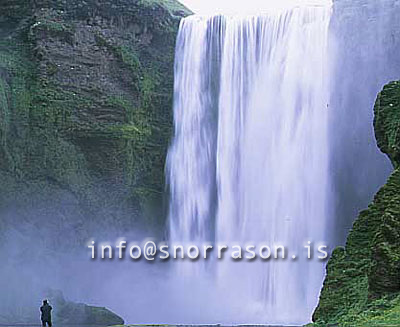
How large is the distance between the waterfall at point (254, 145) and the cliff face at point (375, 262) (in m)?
12.9

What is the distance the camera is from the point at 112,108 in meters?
26.9

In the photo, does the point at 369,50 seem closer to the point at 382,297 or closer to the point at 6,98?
the point at 6,98

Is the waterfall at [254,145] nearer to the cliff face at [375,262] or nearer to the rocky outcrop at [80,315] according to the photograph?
the rocky outcrop at [80,315]

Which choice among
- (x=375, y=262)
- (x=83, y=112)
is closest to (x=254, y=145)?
(x=83, y=112)

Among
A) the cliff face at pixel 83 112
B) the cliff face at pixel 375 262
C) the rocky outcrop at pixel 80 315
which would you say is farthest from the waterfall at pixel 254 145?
the cliff face at pixel 375 262

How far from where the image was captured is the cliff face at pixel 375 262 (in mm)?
8766

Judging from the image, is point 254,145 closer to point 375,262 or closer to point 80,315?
point 80,315

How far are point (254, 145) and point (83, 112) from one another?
6.83 m

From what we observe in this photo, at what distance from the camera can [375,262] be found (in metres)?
9.06

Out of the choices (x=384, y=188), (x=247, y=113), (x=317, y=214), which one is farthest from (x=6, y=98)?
(x=384, y=188)

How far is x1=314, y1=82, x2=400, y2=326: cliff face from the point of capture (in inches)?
345

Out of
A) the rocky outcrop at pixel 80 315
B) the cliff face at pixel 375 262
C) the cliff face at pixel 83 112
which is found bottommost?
the rocky outcrop at pixel 80 315

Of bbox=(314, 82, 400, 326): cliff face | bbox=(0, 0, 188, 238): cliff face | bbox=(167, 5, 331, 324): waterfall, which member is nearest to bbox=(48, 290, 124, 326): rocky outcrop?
bbox=(167, 5, 331, 324): waterfall

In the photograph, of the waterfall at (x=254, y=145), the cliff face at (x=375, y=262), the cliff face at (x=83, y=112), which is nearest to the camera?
→ the cliff face at (x=375, y=262)
